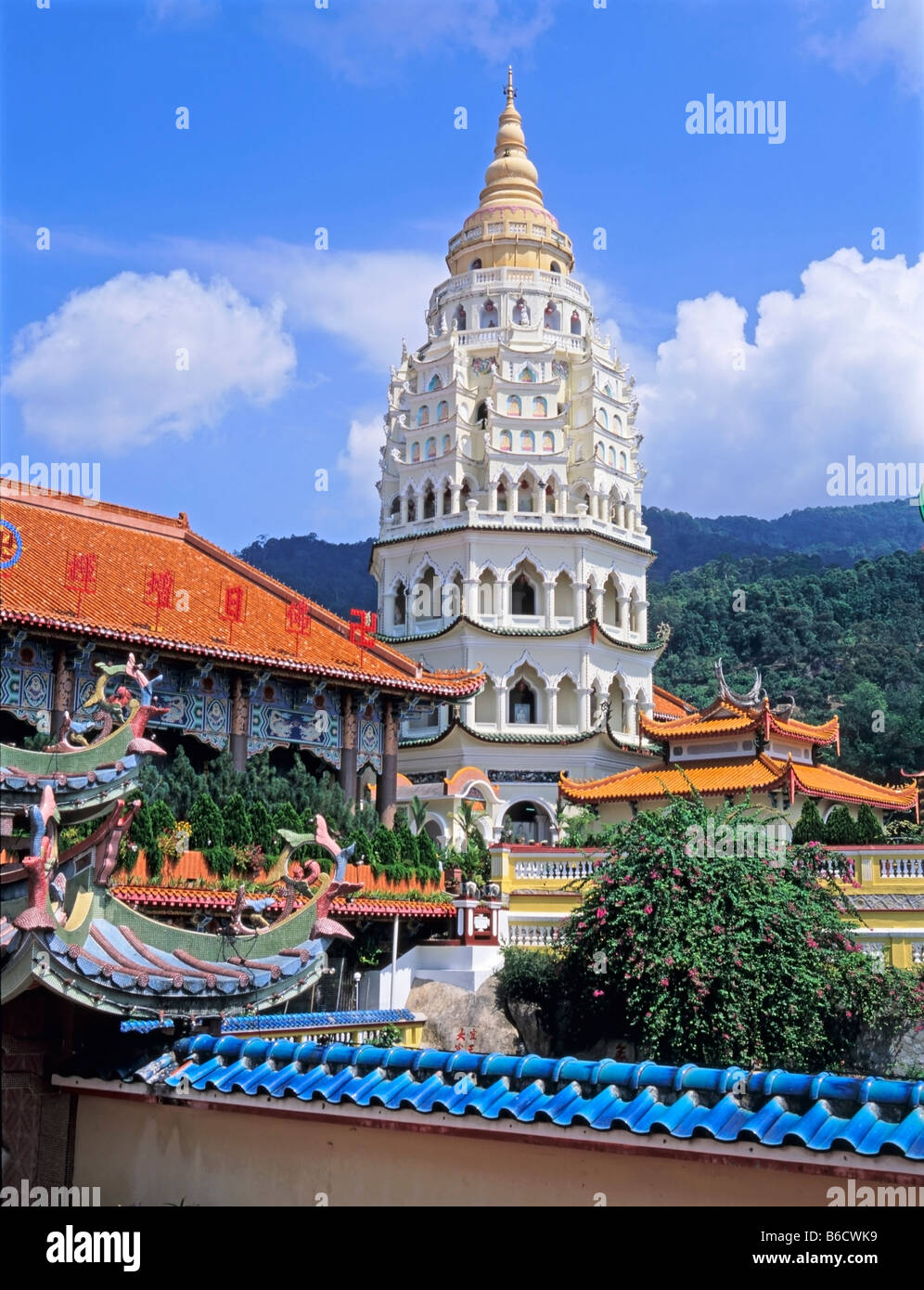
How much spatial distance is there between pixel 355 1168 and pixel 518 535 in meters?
32.9

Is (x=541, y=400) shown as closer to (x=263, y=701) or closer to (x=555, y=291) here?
(x=555, y=291)

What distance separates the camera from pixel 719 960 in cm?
1995

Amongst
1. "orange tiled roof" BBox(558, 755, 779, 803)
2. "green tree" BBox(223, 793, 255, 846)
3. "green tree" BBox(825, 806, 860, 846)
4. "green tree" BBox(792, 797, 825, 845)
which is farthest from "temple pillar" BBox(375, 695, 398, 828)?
"green tree" BBox(825, 806, 860, 846)

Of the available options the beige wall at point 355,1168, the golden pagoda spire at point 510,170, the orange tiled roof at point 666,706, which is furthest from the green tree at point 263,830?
the golden pagoda spire at point 510,170

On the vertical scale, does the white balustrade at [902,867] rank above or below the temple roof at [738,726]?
below

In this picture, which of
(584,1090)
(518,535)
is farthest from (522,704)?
(584,1090)

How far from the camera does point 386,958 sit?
86.5 feet

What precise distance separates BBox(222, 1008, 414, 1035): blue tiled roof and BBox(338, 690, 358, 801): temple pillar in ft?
21.1

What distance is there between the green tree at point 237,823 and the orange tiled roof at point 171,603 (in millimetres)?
2931

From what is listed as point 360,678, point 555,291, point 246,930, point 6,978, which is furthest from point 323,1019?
point 555,291

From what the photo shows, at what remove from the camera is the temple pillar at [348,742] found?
29.0 metres

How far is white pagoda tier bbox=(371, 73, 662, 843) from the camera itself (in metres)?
41.1

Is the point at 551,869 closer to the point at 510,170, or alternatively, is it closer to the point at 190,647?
the point at 190,647

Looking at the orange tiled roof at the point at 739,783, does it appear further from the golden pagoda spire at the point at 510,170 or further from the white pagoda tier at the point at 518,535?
the golden pagoda spire at the point at 510,170
